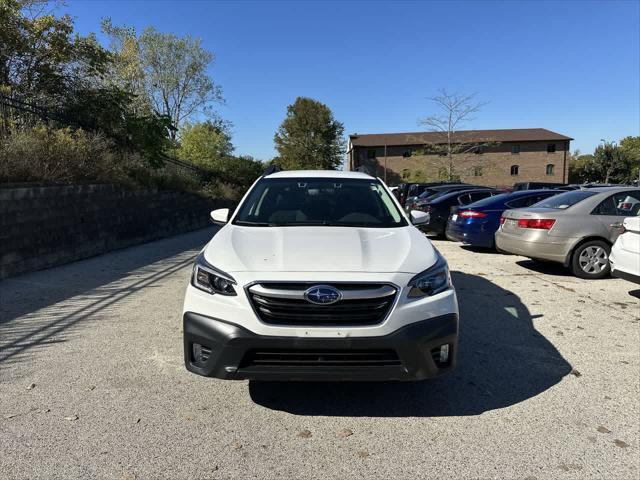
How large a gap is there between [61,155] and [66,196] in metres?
0.99

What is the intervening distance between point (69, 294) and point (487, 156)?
6438 centimetres

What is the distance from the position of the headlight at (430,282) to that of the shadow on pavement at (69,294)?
11.9 ft

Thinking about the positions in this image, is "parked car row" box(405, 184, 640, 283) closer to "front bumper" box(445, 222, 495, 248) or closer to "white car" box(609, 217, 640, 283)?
"white car" box(609, 217, 640, 283)

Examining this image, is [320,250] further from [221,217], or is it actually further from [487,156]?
[487,156]

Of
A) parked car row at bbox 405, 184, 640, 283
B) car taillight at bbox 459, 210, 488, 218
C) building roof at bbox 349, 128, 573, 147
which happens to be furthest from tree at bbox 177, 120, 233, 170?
building roof at bbox 349, 128, 573, 147

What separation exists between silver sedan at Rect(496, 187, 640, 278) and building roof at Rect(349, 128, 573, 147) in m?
57.2

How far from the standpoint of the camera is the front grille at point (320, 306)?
2930 mm

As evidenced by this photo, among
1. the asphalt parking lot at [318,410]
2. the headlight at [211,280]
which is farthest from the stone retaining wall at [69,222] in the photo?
the headlight at [211,280]

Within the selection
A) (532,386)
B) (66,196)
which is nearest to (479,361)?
(532,386)

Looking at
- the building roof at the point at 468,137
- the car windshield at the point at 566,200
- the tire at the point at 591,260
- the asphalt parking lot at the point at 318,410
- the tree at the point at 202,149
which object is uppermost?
the building roof at the point at 468,137

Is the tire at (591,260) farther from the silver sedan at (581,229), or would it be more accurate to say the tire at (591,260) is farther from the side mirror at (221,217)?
the side mirror at (221,217)

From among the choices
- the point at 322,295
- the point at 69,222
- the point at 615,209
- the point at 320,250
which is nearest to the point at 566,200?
the point at 615,209

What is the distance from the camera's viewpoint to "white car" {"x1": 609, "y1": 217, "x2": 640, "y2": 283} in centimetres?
565

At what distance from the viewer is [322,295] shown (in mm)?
2912
